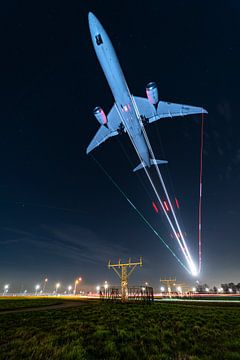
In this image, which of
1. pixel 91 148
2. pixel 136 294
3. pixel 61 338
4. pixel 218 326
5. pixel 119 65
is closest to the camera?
pixel 61 338

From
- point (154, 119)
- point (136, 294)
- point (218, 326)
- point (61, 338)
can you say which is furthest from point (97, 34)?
point (136, 294)

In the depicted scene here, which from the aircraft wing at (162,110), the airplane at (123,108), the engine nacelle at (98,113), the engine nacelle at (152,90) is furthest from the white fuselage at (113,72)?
the aircraft wing at (162,110)

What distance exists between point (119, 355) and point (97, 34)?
87.7ft

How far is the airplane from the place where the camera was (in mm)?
20283

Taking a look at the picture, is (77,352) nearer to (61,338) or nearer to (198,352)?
(61,338)

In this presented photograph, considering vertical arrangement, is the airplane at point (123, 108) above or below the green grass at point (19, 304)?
above

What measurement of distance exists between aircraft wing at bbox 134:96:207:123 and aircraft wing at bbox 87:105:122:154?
4850 millimetres

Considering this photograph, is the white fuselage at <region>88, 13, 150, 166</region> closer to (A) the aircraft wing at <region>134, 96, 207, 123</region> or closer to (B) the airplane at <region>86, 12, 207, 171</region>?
(B) the airplane at <region>86, 12, 207, 171</region>

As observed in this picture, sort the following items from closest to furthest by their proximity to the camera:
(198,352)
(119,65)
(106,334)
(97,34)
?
(198,352)
(106,334)
(97,34)
(119,65)

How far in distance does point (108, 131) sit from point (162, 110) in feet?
32.9

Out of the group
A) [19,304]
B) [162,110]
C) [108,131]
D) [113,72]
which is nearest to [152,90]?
[113,72]

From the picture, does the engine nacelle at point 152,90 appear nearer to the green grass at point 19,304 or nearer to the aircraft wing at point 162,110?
the aircraft wing at point 162,110

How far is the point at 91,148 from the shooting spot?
103 ft

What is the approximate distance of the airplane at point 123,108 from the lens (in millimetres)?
20283
